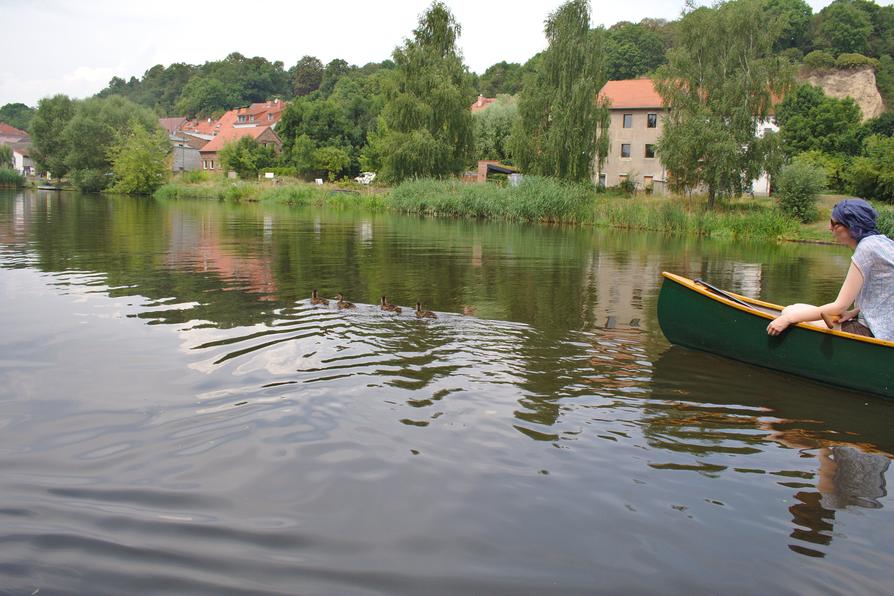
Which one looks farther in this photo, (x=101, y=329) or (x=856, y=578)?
(x=101, y=329)

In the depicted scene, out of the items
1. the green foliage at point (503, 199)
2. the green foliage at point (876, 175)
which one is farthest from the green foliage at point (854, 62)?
the green foliage at point (503, 199)

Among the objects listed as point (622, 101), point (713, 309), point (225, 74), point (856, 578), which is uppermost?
point (225, 74)

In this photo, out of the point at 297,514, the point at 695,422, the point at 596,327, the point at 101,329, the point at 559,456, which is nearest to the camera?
the point at 297,514

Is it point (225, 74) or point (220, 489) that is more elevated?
point (225, 74)

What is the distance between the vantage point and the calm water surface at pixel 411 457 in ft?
13.9

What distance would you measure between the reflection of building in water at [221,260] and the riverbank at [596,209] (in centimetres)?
2085

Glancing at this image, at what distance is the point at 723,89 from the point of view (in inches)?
1603

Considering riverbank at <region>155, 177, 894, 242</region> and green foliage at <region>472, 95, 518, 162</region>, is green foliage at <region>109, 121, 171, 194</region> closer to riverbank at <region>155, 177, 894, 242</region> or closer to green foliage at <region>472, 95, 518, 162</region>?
riverbank at <region>155, 177, 894, 242</region>

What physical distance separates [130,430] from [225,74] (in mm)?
189656

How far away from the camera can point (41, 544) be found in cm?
430

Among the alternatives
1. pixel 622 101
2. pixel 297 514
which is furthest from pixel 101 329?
pixel 622 101

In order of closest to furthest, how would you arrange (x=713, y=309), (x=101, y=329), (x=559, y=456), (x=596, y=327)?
(x=559, y=456)
(x=713, y=309)
(x=101, y=329)
(x=596, y=327)

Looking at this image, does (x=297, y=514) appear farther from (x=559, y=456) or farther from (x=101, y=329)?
(x=101, y=329)

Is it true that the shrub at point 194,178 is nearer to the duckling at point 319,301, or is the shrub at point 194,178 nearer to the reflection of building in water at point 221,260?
the reflection of building in water at point 221,260
